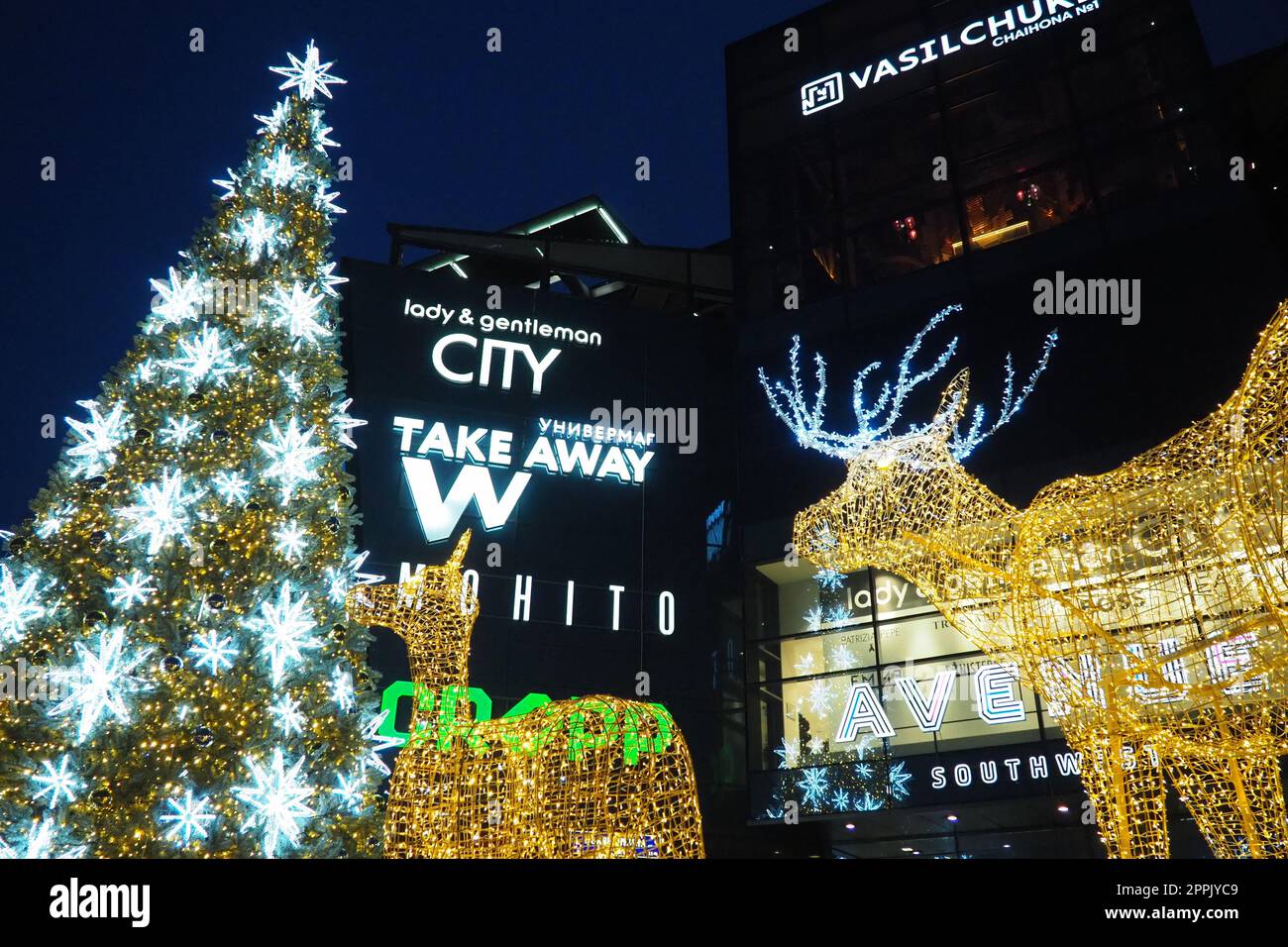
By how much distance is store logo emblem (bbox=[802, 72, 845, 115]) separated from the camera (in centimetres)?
1767

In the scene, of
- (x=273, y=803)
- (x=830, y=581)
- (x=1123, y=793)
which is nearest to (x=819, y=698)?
(x=830, y=581)

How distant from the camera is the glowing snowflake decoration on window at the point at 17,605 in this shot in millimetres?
5102

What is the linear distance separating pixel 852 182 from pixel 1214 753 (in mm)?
13038

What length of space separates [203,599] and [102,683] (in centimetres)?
67

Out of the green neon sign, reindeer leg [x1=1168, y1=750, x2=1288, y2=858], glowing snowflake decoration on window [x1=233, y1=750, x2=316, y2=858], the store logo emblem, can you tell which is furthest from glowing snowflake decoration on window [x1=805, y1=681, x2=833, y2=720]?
the store logo emblem

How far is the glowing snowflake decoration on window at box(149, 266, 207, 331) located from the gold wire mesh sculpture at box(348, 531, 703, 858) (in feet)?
6.93

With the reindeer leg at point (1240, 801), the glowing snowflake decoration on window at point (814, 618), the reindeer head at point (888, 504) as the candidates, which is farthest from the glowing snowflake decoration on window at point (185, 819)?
the glowing snowflake decoration on window at point (814, 618)

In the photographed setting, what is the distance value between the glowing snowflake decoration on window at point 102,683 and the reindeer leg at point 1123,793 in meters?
5.58

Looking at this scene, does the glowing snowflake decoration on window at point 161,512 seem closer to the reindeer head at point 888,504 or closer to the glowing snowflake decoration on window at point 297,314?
the glowing snowflake decoration on window at point 297,314
